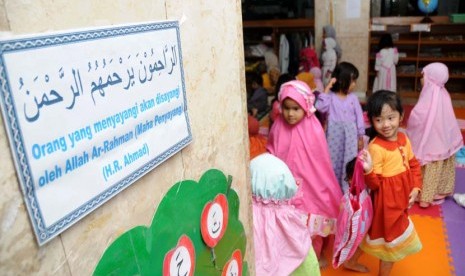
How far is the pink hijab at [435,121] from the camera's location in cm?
298

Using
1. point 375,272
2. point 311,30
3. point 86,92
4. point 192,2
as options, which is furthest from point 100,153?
point 311,30

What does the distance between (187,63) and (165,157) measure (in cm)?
23

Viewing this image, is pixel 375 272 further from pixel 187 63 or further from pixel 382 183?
pixel 187 63

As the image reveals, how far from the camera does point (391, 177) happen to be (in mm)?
2074

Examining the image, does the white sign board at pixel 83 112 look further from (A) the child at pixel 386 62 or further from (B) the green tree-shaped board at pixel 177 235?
(A) the child at pixel 386 62

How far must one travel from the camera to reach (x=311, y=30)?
21.9 ft

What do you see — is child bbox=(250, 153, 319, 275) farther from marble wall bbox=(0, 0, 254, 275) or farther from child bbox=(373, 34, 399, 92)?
child bbox=(373, 34, 399, 92)

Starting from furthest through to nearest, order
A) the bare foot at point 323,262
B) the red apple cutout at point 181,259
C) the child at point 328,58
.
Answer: the child at point 328,58 → the bare foot at point 323,262 → the red apple cutout at point 181,259

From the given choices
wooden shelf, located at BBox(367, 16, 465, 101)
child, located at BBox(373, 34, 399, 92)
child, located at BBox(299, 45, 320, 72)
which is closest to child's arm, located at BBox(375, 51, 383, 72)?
child, located at BBox(373, 34, 399, 92)

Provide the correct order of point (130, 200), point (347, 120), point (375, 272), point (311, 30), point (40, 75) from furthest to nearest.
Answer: point (311, 30) < point (347, 120) < point (375, 272) < point (130, 200) < point (40, 75)

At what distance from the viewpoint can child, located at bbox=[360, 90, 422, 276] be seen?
6.78ft

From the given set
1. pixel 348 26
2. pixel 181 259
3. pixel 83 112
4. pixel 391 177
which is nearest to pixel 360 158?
pixel 391 177

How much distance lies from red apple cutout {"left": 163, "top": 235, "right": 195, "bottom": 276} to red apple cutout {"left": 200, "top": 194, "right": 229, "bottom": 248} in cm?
7

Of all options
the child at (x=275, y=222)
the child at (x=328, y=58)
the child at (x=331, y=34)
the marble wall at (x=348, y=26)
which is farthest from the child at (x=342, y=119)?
the marble wall at (x=348, y=26)
